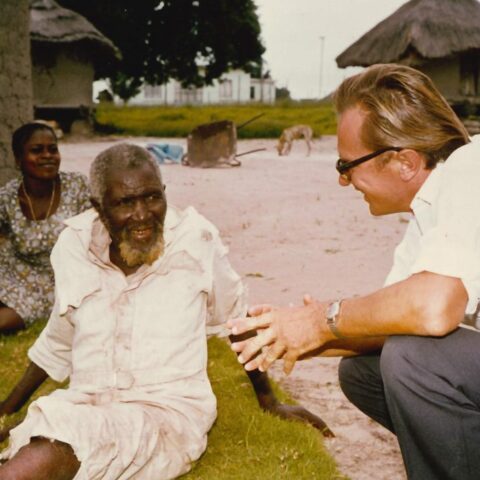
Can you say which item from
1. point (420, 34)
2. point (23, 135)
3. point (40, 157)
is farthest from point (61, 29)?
point (40, 157)

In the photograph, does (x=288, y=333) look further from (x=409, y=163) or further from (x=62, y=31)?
(x=62, y=31)

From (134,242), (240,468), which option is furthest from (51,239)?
(240,468)

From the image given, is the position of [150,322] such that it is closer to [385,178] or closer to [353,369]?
[353,369]

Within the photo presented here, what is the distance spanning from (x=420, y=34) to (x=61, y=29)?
10708 millimetres

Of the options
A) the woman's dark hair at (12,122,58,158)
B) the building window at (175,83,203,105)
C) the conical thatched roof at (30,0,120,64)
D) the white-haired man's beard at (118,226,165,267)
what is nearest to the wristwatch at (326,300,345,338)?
the white-haired man's beard at (118,226,165,267)

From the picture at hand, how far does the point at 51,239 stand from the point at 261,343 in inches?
112

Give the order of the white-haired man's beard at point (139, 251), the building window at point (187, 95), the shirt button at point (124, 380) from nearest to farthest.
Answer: the shirt button at point (124, 380) → the white-haired man's beard at point (139, 251) → the building window at point (187, 95)

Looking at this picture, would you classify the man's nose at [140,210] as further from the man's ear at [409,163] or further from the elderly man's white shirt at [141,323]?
the man's ear at [409,163]

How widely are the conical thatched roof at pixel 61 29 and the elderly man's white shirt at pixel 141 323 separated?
19892mm

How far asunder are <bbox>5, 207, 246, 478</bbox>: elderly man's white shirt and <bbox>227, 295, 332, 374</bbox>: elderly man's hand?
1.47ft

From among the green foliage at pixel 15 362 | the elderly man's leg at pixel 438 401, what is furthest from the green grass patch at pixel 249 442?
the elderly man's leg at pixel 438 401

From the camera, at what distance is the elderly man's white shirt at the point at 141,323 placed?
294 centimetres

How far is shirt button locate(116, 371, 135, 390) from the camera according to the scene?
9.53 ft

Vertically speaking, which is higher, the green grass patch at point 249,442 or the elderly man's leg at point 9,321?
the elderly man's leg at point 9,321
